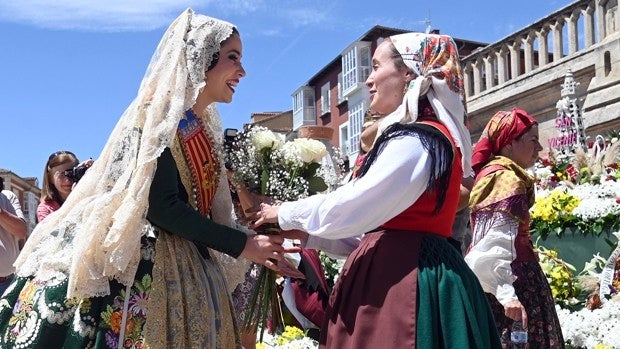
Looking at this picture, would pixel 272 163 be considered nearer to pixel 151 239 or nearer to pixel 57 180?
pixel 151 239

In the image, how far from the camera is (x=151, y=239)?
2.58 m

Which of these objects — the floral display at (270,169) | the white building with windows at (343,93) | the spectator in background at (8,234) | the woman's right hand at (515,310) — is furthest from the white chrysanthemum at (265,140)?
the white building with windows at (343,93)

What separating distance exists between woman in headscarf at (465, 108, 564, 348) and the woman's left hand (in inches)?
56.4

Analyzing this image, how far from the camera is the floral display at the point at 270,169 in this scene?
298 cm

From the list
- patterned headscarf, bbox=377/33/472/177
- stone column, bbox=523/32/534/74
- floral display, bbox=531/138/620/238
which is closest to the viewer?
patterned headscarf, bbox=377/33/472/177

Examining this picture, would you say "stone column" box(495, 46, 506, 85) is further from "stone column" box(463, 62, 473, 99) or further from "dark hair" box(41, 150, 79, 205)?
"dark hair" box(41, 150, 79, 205)

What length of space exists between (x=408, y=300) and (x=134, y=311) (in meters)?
0.88

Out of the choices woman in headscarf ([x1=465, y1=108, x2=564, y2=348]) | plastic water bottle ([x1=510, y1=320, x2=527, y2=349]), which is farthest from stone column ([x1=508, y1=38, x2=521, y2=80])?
plastic water bottle ([x1=510, y1=320, x2=527, y2=349])

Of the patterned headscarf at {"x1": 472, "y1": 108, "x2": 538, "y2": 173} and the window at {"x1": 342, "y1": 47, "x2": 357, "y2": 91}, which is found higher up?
the window at {"x1": 342, "y1": 47, "x2": 357, "y2": 91}

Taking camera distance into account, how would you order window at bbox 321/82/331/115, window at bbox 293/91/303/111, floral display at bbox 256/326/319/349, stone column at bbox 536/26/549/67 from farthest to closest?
window at bbox 293/91/303/111
window at bbox 321/82/331/115
stone column at bbox 536/26/549/67
floral display at bbox 256/326/319/349

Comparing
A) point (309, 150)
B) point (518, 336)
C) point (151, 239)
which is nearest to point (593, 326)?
point (518, 336)

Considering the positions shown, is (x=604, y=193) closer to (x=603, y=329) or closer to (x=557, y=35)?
(x=603, y=329)

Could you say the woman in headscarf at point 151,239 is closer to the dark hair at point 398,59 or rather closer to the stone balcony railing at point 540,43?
the dark hair at point 398,59

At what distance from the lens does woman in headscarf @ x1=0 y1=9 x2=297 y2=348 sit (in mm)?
2457
